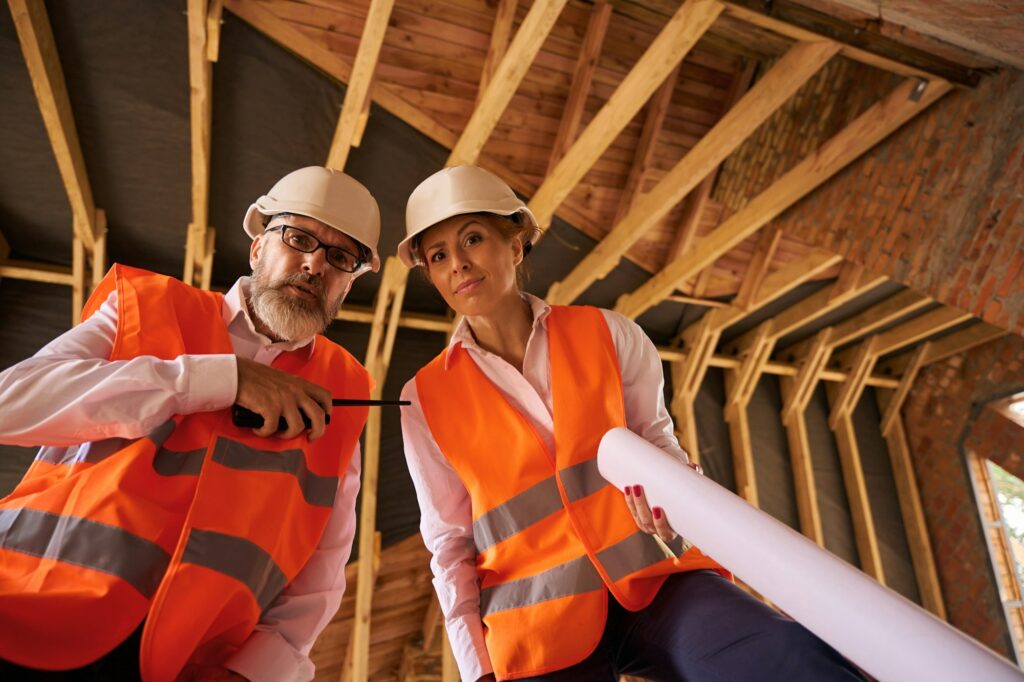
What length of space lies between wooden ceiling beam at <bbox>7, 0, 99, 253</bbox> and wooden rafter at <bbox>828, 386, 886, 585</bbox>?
6479 mm

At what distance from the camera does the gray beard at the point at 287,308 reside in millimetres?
1600

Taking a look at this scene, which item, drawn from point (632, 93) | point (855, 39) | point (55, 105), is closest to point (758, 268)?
point (855, 39)

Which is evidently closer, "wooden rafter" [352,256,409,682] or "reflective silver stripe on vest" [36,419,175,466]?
"reflective silver stripe on vest" [36,419,175,466]

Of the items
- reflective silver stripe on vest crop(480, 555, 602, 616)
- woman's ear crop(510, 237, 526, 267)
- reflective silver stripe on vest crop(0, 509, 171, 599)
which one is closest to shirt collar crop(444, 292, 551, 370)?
woman's ear crop(510, 237, 526, 267)

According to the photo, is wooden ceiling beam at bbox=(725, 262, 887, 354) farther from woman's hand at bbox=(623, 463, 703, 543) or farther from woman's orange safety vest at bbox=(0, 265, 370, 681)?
woman's orange safety vest at bbox=(0, 265, 370, 681)

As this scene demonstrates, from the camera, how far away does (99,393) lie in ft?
3.92

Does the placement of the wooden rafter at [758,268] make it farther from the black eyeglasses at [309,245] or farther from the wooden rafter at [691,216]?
the black eyeglasses at [309,245]

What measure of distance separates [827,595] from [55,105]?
3.71m

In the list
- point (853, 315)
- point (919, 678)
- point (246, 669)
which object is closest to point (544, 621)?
point (246, 669)

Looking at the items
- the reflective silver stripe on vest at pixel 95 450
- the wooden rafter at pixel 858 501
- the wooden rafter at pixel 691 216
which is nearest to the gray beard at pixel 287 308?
the reflective silver stripe on vest at pixel 95 450

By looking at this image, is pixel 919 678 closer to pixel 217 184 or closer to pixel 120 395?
pixel 120 395

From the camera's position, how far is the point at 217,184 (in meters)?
3.82

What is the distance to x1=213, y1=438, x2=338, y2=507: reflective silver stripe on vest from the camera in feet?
4.32

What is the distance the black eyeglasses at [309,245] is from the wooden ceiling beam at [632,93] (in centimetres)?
197
